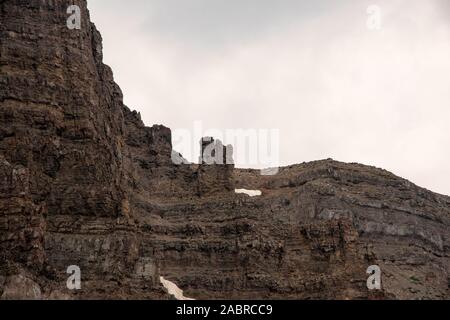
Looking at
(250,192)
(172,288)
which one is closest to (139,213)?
(172,288)

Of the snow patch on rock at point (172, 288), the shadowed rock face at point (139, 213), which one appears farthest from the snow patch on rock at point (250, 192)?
the snow patch on rock at point (172, 288)

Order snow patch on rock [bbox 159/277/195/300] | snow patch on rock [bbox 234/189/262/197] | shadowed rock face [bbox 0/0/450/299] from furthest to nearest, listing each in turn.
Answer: snow patch on rock [bbox 234/189/262/197], snow patch on rock [bbox 159/277/195/300], shadowed rock face [bbox 0/0/450/299]

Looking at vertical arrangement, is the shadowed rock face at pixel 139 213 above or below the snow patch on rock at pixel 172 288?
above

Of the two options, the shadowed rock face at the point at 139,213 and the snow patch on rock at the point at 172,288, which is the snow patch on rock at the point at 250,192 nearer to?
the shadowed rock face at the point at 139,213

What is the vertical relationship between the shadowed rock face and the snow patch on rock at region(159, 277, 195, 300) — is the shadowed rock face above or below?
above

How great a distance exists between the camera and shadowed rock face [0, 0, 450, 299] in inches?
3204

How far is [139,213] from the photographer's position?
103 meters

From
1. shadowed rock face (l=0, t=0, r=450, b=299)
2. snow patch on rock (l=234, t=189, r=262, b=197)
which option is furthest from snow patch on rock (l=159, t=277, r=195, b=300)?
snow patch on rock (l=234, t=189, r=262, b=197)

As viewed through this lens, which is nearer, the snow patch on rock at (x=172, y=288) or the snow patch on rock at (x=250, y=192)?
the snow patch on rock at (x=172, y=288)

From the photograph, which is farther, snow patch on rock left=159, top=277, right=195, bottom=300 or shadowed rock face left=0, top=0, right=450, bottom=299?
snow patch on rock left=159, top=277, right=195, bottom=300

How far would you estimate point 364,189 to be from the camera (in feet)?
404

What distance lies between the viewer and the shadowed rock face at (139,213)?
81.4 metres

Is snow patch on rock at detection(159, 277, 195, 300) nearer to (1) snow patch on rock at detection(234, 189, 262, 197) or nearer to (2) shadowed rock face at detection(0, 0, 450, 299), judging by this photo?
(2) shadowed rock face at detection(0, 0, 450, 299)
